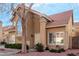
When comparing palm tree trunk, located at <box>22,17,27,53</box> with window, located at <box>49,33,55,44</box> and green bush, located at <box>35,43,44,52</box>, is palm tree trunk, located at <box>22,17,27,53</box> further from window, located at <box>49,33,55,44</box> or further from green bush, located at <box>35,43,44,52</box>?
window, located at <box>49,33,55,44</box>

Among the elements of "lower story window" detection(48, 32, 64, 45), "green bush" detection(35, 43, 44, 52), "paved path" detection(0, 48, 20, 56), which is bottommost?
"paved path" detection(0, 48, 20, 56)

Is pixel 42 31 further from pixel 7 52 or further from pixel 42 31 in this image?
pixel 7 52

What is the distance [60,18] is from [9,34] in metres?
1.10

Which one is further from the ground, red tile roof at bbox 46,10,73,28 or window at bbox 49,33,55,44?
red tile roof at bbox 46,10,73,28

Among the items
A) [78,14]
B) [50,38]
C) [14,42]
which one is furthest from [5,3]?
[78,14]

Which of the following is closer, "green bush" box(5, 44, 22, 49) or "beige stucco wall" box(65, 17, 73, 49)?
"beige stucco wall" box(65, 17, 73, 49)

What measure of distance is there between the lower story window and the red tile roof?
184mm

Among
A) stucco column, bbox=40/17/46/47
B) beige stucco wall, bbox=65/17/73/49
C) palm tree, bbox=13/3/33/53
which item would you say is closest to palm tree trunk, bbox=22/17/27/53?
palm tree, bbox=13/3/33/53

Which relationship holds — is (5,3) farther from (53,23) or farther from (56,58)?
(56,58)

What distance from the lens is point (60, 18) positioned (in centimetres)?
530

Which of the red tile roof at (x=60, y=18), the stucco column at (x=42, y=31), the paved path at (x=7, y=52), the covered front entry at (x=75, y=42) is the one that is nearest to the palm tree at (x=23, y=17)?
the paved path at (x=7, y=52)

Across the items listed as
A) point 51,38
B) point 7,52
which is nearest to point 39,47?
point 51,38

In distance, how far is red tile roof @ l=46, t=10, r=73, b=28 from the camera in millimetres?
5254

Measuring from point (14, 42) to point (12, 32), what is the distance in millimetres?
214
